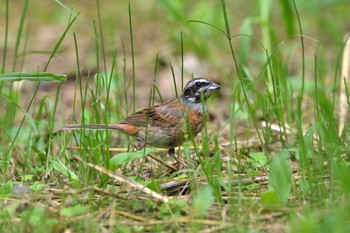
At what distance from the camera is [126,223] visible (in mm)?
4430

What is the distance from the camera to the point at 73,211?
171 inches

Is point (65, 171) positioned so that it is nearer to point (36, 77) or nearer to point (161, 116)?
point (36, 77)

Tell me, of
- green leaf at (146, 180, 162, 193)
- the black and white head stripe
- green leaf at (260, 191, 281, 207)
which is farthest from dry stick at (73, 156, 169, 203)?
the black and white head stripe

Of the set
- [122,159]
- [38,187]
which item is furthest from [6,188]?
[122,159]

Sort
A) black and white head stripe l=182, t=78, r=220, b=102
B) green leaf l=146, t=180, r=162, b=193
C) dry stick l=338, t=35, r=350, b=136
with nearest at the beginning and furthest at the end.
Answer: green leaf l=146, t=180, r=162, b=193
black and white head stripe l=182, t=78, r=220, b=102
dry stick l=338, t=35, r=350, b=136

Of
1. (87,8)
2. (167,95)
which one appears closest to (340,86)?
(167,95)

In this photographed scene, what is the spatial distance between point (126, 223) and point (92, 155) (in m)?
1.02

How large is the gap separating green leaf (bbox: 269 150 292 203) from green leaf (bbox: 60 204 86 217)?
1.13 meters

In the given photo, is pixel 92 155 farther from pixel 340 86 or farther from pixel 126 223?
pixel 340 86

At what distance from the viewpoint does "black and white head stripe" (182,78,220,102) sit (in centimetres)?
652

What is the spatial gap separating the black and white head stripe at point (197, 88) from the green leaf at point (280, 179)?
6.14 feet

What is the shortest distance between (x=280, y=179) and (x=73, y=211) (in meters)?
1.24

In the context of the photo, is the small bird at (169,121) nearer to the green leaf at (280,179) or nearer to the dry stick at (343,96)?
the dry stick at (343,96)

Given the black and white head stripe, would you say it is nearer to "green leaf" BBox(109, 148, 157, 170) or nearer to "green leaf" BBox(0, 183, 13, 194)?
"green leaf" BBox(109, 148, 157, 170)
